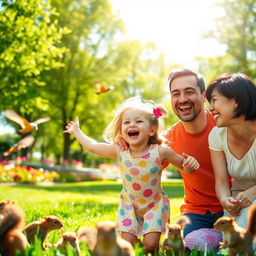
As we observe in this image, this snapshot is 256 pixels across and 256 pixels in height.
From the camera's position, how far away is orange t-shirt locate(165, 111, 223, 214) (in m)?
4.24

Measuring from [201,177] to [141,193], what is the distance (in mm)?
904

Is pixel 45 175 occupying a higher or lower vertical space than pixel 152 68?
lower

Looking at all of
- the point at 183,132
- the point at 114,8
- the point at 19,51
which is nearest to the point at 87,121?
the point at 114,8

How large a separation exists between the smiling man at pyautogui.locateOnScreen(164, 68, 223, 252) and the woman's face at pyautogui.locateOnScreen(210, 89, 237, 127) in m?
0.69

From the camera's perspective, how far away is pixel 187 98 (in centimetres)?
404

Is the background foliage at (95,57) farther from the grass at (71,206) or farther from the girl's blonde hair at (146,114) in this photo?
the girl's blonde hair at (146,114)

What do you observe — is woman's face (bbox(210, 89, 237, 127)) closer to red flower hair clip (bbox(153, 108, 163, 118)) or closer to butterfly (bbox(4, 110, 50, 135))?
red flower hair clip (bbox(153, 108, 163, 118))

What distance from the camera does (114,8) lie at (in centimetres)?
3089

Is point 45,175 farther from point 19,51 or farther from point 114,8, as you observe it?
point 114,8

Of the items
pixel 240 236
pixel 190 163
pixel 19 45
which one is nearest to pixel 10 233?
pixel 240 236

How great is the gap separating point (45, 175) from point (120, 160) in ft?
55.7

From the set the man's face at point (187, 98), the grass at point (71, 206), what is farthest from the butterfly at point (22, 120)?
the man's face at point (187, 98)

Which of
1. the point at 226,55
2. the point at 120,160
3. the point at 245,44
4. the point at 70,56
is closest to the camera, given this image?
the point at 120,160

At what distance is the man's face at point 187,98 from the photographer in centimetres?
405
